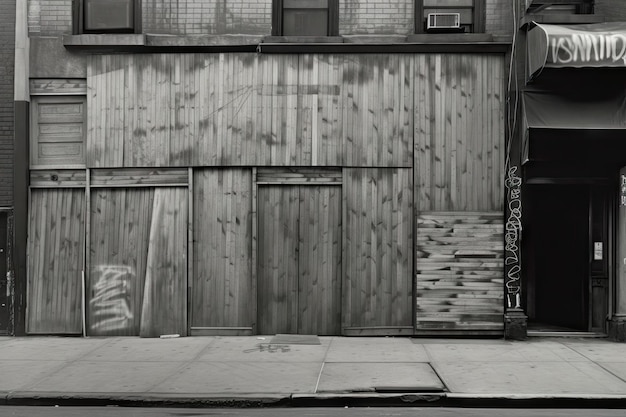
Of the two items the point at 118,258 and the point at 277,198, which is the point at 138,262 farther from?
the point at 277,198

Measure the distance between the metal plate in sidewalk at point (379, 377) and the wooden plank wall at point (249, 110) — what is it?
3.64m

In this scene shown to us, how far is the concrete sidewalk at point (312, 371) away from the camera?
25.9ft

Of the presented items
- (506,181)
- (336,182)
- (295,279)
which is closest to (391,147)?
(336,182)

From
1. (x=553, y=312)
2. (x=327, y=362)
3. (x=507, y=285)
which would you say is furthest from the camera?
(x=553, y=312)

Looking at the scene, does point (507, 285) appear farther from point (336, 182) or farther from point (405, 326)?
point (336, 182)

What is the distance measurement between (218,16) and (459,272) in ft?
19.5

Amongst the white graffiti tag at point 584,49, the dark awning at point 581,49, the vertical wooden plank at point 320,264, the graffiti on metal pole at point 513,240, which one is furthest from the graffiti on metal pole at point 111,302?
the white graffiti tag at point 584,49

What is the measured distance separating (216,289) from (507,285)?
4.85 m

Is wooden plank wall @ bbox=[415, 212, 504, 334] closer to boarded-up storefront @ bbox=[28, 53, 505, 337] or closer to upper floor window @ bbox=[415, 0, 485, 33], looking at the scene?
boarded-up storefront @ bbox=[28, 53, 505, 337]

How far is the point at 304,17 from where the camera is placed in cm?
1195

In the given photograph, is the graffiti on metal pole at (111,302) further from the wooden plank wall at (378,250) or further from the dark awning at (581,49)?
the dark awning at (581,49)

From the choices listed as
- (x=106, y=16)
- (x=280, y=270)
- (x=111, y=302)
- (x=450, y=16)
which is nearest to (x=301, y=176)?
(x=280, y=270)

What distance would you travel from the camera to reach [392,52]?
1156cm

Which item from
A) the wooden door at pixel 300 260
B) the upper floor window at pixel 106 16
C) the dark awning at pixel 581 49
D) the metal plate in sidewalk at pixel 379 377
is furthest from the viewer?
the upper floor window at pixel 106 16
